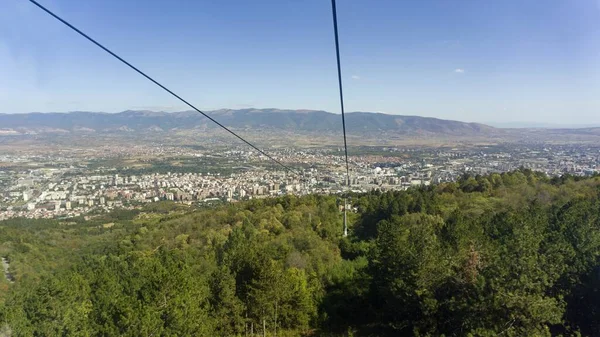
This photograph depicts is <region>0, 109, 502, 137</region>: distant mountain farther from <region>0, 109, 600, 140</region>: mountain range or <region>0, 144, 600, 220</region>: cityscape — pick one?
<region>0, 144, 600, 220</region>: cityscape

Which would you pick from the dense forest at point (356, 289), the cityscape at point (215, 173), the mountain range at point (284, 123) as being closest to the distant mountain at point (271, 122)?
the mountain range at point (284, 123)

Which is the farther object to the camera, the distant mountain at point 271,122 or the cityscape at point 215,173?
the distant mountain at point 271,122

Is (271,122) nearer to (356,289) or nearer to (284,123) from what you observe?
(284,123)

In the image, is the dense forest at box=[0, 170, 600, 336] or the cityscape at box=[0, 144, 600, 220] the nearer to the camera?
the dense forest at box=[0, 170, 600, 336]

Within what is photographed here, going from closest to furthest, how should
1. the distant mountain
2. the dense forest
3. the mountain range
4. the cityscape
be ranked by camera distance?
the dense forest
the cityscape
the mountain range
the distant mountain

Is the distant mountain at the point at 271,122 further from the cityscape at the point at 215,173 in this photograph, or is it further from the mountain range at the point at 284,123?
the cityscape at the point at 215,173

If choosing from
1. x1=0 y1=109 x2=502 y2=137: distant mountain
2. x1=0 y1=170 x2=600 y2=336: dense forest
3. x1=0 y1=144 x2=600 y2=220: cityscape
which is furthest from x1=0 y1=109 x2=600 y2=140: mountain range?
x1=0 y1=170 x2=600 y2=336: dense forest
